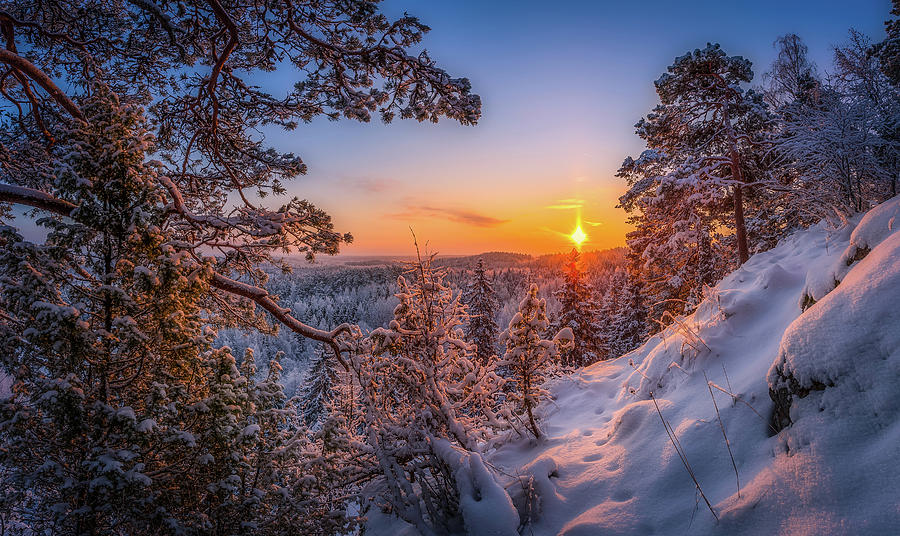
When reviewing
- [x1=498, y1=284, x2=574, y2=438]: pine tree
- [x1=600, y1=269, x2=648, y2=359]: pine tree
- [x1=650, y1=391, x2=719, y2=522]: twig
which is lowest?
[x1=600, y1=269, x2=648, y2=359]: pine tree

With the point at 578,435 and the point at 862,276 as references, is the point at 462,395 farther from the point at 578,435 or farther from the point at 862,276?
the point at 862,276

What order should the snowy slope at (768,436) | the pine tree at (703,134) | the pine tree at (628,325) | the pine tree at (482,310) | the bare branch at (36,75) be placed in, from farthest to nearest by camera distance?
the pine tree at (628,325) → the pine tree at (482,310) → the pine tree at (703,134) → the bare branch at (36,75) → the snowy slope at (768,436)

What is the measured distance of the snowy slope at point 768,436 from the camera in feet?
6.36

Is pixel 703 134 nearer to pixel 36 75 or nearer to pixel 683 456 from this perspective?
pixel 683 456

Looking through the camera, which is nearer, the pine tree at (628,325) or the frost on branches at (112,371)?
the frost on branches at (112,371)

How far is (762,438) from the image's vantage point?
256cm

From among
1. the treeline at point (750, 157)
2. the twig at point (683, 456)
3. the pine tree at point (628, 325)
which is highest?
the treeline at point (750, 157)

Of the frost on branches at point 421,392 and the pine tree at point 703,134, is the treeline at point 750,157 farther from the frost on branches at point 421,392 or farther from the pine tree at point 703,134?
the frost on branches at point 421,392

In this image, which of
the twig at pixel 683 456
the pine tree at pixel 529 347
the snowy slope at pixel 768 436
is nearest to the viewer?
the snowy slope at pixel 768 436

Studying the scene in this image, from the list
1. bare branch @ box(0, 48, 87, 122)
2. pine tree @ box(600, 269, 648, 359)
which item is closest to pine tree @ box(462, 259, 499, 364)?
pine tree @ box(600, 269, 648, 359)

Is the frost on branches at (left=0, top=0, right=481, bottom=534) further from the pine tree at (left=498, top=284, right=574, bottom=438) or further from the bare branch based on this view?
Result: the pine tree at (left=498, top=284, right=574, bottom=438)

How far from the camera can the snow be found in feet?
6.40

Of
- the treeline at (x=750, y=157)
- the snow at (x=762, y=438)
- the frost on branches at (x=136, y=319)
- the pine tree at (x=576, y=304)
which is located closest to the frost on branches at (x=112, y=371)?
the frost on branches at (x=136, y=319)

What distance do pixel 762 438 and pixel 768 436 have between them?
0.14 ft
